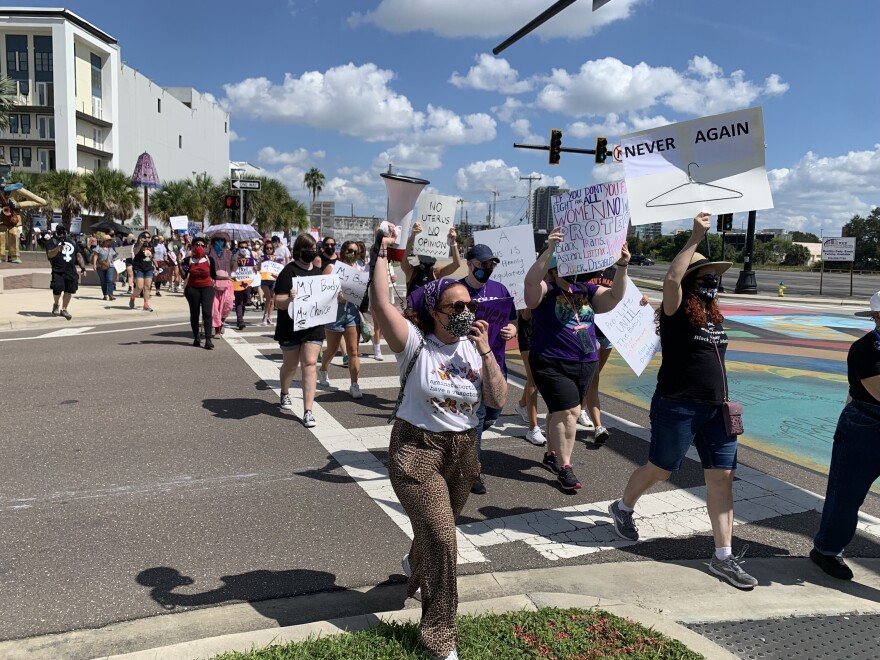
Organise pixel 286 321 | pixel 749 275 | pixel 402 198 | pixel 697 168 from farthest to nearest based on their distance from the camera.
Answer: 1. pixel 749 275
2. pixel 286 321
3. pixel 697 168
4. pixel 402 198

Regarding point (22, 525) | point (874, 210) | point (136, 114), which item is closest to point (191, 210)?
point (136, 114)

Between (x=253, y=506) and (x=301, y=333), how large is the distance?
2626 millimetres

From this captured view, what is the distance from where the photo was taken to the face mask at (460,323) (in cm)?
315

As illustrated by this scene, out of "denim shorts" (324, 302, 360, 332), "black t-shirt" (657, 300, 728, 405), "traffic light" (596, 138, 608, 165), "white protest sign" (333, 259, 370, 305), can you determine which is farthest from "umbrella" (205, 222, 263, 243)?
"black t-shirt" (657, 300, 728, 405)

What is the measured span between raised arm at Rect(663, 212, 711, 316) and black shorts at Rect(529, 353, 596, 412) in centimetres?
131

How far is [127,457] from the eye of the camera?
5.81m

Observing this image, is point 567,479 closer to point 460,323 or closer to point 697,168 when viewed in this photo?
point 697,168

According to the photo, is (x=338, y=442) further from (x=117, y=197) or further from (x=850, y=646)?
(x=117, y=197)

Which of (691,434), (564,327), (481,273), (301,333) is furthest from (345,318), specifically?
(691,434)

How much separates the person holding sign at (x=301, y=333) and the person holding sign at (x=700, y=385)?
3.97 m

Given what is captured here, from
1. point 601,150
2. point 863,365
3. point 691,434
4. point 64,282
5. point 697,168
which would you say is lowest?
point 691,434

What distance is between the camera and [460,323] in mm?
3152

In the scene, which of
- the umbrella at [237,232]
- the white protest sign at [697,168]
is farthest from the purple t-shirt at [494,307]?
the umbrella at [237,232]

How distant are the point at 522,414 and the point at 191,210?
52629 mm
